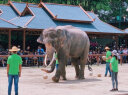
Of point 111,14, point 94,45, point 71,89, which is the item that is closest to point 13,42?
point 94,45

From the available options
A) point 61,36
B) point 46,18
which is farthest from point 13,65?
point 46,18

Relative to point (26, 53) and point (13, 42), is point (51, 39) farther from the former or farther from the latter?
point (13, 42)

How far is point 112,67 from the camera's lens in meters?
12.0

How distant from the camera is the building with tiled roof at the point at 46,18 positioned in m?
28.8

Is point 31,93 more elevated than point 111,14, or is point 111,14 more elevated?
point 111,14

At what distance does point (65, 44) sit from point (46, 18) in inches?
609

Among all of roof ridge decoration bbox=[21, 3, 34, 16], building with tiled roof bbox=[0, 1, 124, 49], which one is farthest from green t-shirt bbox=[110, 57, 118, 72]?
roof ridge decoration bbox=[21, 3, 34, 16]

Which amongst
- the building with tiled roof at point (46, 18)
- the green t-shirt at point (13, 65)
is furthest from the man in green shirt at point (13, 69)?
the building with tiled roof at point (46, 18)

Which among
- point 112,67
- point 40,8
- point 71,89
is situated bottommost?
point 71,89

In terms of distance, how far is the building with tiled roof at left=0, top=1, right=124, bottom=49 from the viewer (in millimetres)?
28788

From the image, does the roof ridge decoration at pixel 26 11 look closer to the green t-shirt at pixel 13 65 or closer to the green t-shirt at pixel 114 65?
the green t-shirt at pixel 114 65

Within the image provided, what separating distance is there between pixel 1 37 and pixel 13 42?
1.25 meters

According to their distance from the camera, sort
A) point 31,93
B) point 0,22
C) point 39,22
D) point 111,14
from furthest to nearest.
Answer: point 111,14
point 39,22
point 0,22
point 31,93

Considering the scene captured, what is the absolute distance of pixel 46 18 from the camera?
3033 centimetres
